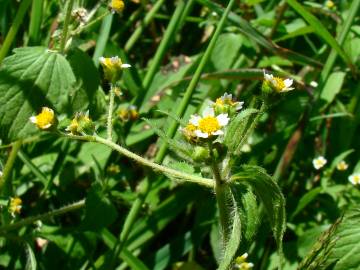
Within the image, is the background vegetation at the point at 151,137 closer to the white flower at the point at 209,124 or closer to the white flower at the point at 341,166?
the white flower at the point at 341,166

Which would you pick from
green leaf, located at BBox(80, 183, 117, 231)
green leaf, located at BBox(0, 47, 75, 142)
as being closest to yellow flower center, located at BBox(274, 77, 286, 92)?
green leaf, located at BBox(0, 47, 75, 142)

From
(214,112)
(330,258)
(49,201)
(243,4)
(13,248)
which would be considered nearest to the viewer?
(214,112)

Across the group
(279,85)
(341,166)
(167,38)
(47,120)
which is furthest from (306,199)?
(47,120)

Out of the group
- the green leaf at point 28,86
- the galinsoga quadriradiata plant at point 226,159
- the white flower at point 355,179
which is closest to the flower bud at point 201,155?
the galinsoga quadriradiata plant at point 226,159

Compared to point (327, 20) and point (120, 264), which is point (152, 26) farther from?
point (120, 264)

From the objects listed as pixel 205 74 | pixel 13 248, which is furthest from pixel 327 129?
pixel 13 248

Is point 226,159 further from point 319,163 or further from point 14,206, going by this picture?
point 319,163

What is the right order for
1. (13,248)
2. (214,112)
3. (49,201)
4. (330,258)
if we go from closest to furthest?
(214,112) → (330,258) → (13,248) → (49,201)
